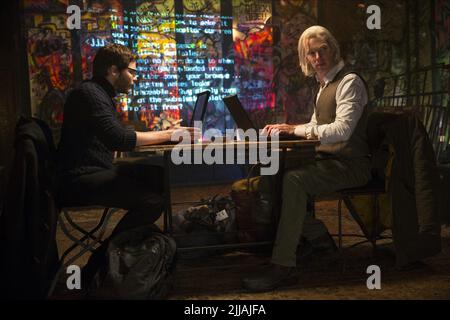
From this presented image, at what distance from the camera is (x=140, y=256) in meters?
2.79

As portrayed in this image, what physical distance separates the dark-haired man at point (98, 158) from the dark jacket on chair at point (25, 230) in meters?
0.22

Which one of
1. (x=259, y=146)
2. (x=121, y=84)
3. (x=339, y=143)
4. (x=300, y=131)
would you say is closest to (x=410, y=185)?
(x=339, y=143)

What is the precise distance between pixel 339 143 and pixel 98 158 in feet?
5.17

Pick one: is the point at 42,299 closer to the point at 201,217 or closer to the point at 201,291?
the point at 201,291

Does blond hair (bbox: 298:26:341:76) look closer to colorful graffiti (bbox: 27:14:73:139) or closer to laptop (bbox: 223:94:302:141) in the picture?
laptop (bbox: 223:94:302:141)

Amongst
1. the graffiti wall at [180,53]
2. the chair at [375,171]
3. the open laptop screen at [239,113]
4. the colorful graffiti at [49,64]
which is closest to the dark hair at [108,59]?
the open laptop screen at [239,113]

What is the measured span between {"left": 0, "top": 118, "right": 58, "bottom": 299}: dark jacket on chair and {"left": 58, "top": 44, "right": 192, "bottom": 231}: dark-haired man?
224 mm

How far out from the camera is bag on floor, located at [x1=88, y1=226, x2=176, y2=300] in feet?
9.07

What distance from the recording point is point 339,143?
3244 mm

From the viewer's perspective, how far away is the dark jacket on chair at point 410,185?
315cm

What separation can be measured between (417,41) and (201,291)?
717 centimetres

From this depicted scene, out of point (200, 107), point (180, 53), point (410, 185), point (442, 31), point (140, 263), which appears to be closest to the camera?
point (140, 263)

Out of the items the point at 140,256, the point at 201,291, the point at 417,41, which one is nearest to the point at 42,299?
the point at 140,256

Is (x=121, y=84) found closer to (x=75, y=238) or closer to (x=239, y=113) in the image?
(x=239, y=113)
